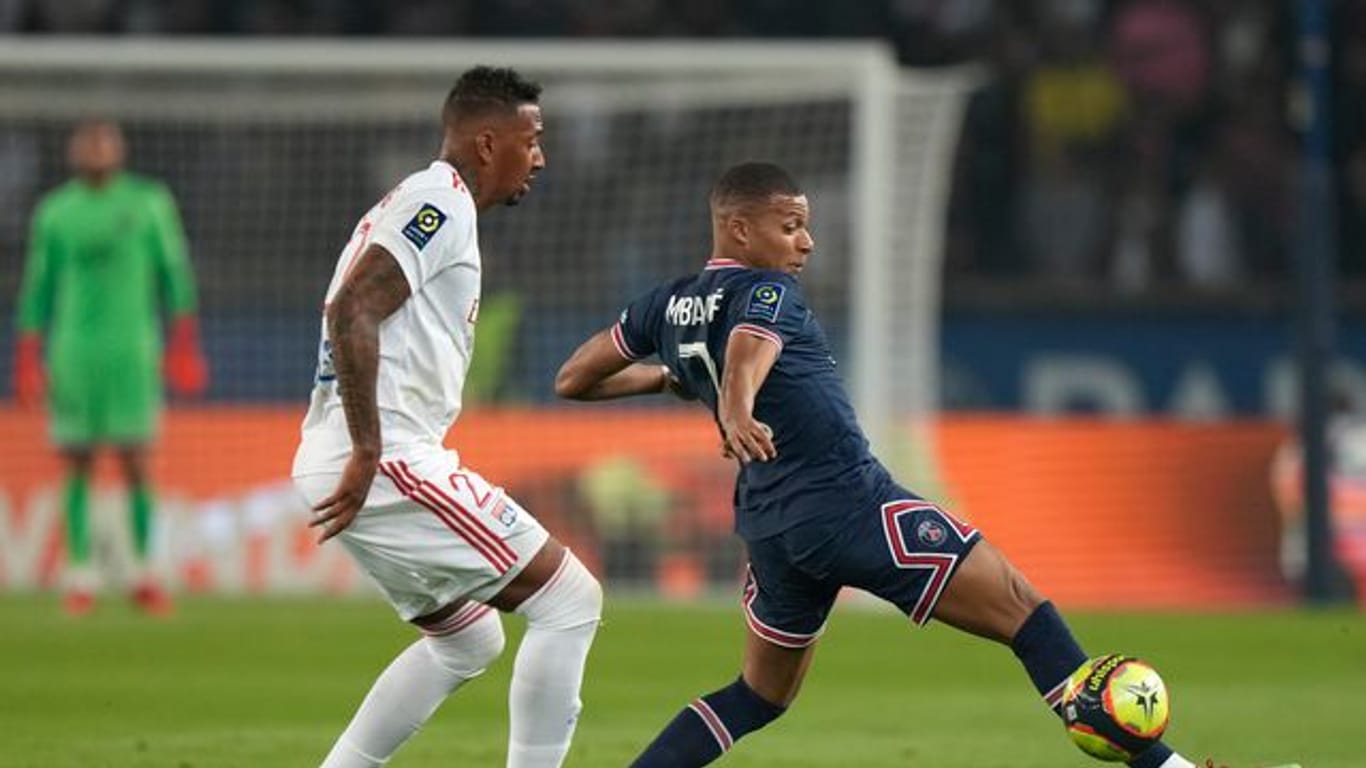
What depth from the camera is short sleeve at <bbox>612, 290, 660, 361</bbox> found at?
7.72 meters

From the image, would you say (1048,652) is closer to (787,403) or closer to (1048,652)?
(1048,652)

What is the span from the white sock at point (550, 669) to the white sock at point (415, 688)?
203 mm

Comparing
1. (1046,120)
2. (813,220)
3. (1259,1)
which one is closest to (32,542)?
(813,220)

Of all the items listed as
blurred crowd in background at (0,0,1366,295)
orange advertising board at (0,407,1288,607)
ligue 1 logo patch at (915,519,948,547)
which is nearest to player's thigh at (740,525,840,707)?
ligue 1 logo patch at (915,519,948,547)

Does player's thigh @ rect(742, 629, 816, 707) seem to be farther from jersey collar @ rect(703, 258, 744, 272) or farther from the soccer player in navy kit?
jersey collar @ rect(703, 258, 744, 272)

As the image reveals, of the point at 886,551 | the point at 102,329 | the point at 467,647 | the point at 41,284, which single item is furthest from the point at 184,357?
the point at 886,551

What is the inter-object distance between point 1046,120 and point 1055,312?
2745mm

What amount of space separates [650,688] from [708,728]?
14.2 ft

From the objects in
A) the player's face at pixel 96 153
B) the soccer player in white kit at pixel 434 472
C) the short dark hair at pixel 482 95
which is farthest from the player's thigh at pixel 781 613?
the player's face at pixel 96 153

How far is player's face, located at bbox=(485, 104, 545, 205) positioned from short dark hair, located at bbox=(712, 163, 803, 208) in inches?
19.5

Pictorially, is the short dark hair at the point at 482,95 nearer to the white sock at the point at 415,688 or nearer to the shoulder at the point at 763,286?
the shoulder at the point at 763,286

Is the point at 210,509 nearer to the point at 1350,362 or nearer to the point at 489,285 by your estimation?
the point at 489,285

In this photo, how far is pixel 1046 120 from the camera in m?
21.3

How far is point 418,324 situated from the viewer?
726cm
